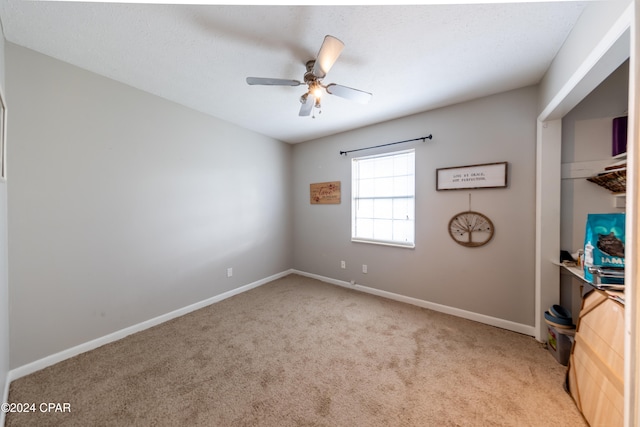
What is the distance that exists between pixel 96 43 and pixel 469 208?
143 inches

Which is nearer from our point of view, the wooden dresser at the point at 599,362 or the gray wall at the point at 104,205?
the wooden dresser at the point at 599,362

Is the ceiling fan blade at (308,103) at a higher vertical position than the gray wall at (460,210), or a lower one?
higher

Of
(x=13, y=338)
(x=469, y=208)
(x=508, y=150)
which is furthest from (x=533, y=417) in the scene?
(x=13, y=338)

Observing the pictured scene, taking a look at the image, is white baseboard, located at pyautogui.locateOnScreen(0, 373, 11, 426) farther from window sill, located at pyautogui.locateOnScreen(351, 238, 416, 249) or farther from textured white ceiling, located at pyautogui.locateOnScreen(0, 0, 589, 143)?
window sill, located at pyautogui.locateOnScreen(351, 238, 416, 249)

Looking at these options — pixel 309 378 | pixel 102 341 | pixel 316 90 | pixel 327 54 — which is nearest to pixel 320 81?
pixel 316 90

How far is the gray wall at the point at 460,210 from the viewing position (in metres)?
2.21

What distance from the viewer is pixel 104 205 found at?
6.79ft

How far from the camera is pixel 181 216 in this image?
2.63 m

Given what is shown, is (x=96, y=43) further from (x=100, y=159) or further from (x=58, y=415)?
(x=58, y=415)

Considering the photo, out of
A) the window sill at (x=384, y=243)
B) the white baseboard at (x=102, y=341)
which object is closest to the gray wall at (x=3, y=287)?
the white baseboard at (x=102, y=341)

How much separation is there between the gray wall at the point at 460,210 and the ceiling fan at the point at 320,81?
4.19 feet

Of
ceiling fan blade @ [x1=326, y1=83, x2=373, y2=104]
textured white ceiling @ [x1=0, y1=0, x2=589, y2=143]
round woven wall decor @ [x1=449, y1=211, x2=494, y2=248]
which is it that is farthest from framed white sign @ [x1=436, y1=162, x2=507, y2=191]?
ceiling fan blade @ [x1=326, y1=83, x2=373, y2=104]

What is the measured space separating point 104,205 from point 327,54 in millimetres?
2349

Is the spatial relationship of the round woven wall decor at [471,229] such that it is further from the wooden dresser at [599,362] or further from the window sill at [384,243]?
the wooden dresser at [599,362]
